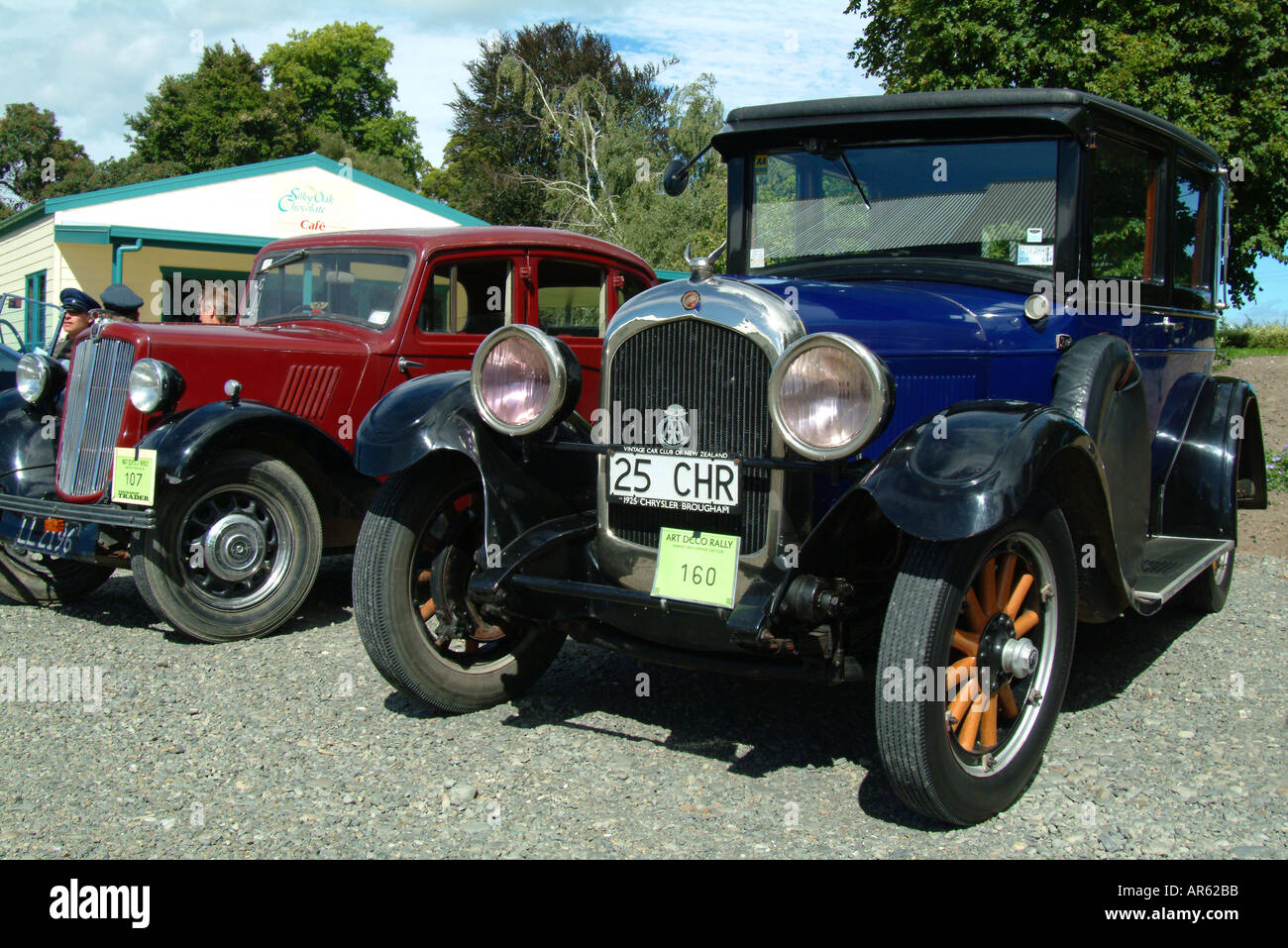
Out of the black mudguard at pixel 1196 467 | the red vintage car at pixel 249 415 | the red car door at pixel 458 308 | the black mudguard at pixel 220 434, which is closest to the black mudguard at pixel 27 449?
the red vintage car at pixel 249 415

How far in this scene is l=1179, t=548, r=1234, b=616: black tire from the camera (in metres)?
5.15

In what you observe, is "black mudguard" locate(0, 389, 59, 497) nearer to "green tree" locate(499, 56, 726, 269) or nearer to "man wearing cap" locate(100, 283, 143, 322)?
"man wearing cap" locate(100, 283, 143, 322)

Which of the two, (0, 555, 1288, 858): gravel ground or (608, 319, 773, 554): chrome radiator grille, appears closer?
(0, 555, 1288, 858): gravel ground

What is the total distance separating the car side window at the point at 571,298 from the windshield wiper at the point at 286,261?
4.63 feet

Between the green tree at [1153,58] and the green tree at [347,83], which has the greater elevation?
the green tree at [347,83]

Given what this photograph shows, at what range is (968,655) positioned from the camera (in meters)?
2.95

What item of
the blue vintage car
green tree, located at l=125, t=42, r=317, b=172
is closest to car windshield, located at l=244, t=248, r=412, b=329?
the blue vintage car

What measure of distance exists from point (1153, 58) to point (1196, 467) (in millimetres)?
10984

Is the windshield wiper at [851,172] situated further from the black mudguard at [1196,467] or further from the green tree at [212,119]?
the green tree at [212,119]

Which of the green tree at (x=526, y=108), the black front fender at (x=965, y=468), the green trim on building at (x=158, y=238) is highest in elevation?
the green tree at (x=526, y=108)

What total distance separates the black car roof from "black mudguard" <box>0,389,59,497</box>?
3.86 meters

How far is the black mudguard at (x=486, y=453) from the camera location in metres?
3.51

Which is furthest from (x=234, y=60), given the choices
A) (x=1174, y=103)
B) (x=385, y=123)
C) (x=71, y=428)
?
(x=71, y=428)

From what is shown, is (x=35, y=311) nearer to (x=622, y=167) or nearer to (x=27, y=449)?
(x=622, y=167)
